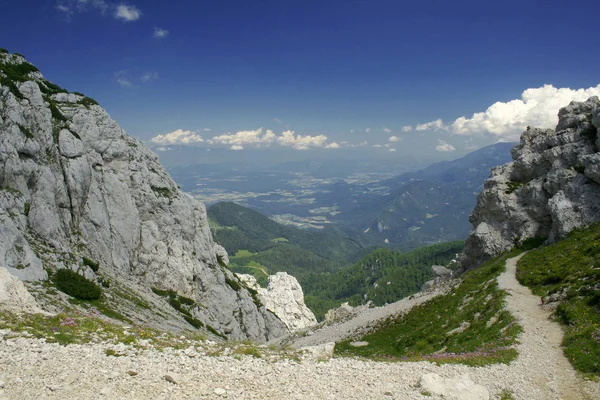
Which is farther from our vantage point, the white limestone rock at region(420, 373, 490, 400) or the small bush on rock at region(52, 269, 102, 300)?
the small bush on rock at region(52, 269, 102, 300)

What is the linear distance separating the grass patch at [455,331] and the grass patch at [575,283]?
10.7 ft

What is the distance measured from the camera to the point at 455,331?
29719mm

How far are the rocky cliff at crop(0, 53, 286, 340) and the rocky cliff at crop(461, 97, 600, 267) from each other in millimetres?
56552

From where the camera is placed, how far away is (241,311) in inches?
3125

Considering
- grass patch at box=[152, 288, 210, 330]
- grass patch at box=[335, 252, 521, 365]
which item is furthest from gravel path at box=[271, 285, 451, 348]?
grass patch at box=[152, 288, 210, 330]

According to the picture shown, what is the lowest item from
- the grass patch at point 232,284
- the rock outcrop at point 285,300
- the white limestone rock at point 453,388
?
the rock outcrop at point 285,300

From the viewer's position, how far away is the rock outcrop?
122625mm

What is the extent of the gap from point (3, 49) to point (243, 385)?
86.5 m

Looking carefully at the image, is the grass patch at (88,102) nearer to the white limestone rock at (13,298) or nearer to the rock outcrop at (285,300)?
the white limestone rock at (13,298)

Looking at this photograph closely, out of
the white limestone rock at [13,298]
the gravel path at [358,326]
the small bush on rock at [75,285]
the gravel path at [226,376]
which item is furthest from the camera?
the gravel path at [358,326]

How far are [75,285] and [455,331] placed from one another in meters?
39.8

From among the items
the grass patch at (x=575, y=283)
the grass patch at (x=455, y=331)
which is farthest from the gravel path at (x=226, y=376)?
the grass patch at (x=455, y=331)

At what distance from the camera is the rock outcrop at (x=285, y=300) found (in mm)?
122625

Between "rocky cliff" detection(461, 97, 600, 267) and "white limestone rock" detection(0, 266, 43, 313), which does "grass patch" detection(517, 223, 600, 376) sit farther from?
"white limestone rock" detection(0, 266, 43, 313)
